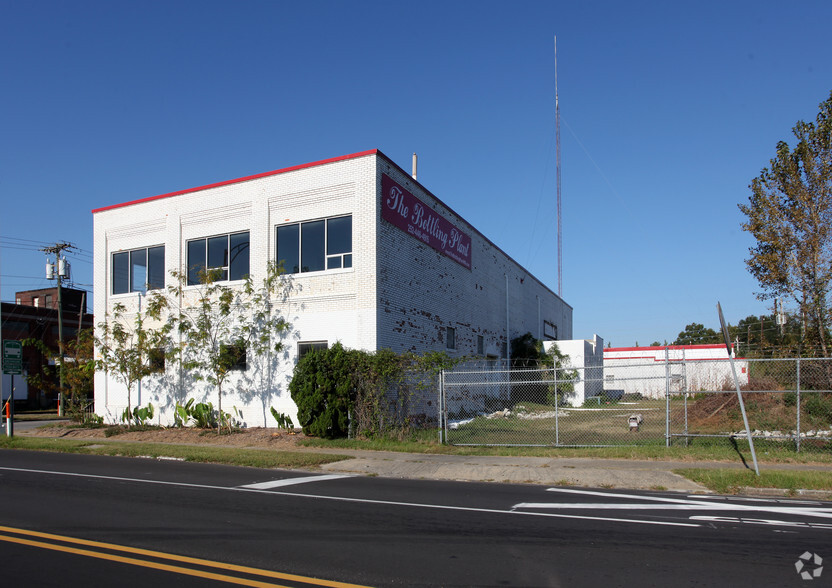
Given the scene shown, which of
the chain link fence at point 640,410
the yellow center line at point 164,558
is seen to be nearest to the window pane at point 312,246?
the chain link fence at point 640,410

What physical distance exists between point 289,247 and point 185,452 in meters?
7.35


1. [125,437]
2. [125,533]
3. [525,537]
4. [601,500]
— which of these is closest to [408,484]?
[601,500]

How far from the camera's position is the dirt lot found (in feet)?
59.9

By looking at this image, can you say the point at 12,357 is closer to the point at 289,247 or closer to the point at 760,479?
the point at 289,247

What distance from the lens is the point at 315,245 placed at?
804 inches

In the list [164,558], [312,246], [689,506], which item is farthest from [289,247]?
[164,558]

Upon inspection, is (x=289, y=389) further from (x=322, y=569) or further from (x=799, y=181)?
(x=799, y=181)

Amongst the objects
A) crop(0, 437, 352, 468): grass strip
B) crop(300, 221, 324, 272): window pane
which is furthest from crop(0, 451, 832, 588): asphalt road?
crop(300, 221, 324, 272): window pane

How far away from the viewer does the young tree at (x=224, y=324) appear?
2029 cm

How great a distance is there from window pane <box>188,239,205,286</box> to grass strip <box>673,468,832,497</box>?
1667cm

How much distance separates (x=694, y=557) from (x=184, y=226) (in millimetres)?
20196

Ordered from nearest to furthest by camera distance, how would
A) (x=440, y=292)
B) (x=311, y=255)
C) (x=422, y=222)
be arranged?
1. (x=311, y=255)
2. (x=422, y=222)
3. (x=440, y=292)

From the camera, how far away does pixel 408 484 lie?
1195 cm

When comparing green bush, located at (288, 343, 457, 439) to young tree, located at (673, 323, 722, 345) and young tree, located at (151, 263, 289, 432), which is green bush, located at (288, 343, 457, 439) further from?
young tree, located at (673, 323, 722, 345)
